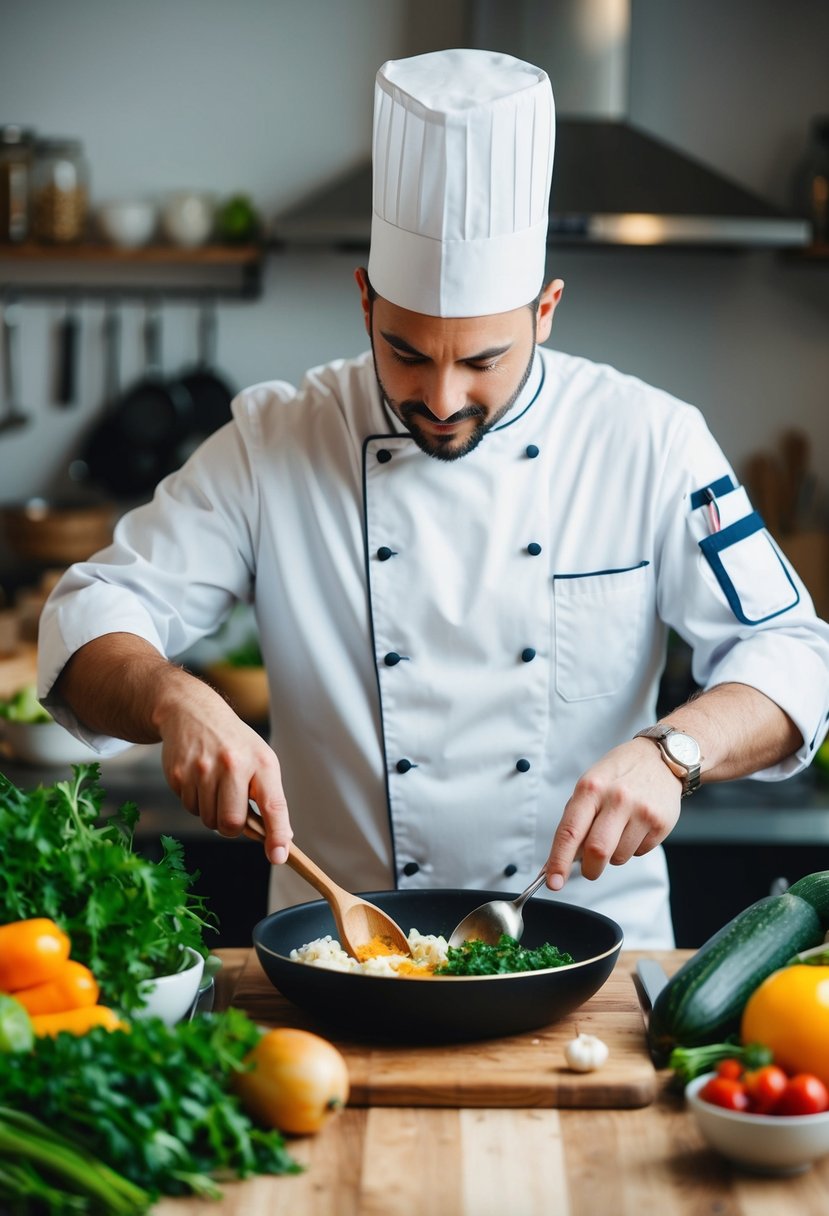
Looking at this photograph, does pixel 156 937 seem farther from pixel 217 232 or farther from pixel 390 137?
pixel 217 232

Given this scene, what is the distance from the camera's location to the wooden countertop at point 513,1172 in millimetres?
952

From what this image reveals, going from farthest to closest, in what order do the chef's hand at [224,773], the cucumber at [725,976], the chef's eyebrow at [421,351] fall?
1. the chef's eyebrow at [421,351]
2. the chef's hand at [224,773]
3. the cucumber at [725,976]

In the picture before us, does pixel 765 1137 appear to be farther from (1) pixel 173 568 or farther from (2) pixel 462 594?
(1) pixel 173 568

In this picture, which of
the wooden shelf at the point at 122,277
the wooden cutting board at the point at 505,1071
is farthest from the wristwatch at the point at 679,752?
the wooden shelf at the point at 122,277

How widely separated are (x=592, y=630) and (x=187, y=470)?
0.53m

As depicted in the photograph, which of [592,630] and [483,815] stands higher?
[592,630]

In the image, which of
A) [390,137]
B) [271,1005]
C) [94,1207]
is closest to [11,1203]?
[94,1207]

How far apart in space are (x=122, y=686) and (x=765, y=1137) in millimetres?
768

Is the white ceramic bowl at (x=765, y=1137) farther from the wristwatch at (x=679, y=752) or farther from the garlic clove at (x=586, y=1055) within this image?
the wristwatch at (x=679, y=752)

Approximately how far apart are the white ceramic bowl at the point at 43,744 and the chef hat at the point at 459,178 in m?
1.21

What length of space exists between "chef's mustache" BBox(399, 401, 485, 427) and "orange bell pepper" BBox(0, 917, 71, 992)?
676 mm

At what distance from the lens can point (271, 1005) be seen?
49.6 inches

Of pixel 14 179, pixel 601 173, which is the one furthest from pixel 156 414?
pixel 601 173

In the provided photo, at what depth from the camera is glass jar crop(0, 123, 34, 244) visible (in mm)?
3076
